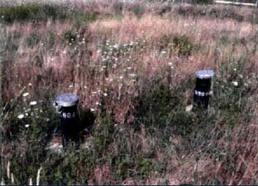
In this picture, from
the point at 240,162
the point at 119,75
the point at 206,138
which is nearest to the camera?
the point at 240,162

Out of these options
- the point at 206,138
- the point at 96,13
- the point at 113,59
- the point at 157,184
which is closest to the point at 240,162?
the point at 206,138

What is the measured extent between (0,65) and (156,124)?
243cm

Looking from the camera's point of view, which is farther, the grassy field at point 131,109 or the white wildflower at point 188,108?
the white wildflower at point 188,108

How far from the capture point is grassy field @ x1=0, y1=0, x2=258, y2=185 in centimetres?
272

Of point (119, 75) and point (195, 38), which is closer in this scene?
point (119, 75)

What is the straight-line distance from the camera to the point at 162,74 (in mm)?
4520

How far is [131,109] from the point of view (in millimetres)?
3752

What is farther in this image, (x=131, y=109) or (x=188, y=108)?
(x=188, y=108)

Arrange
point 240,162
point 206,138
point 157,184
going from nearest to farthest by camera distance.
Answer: point 157,184
point 240,162
point 206,138

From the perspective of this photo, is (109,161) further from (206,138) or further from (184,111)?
(184,111)

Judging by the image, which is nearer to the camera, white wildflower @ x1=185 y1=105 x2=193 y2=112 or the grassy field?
the grassy field

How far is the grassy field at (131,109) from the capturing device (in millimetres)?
2721

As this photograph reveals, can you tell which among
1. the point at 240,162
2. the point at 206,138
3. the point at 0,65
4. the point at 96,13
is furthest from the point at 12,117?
the point at 96,13

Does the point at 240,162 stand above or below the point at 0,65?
below
